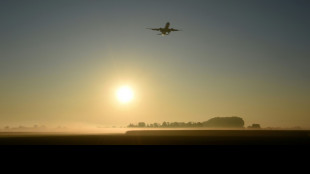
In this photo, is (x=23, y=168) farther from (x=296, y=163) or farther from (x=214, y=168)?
(x=296, y=163)

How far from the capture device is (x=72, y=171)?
2566 centimetres

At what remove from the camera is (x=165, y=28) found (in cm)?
10500

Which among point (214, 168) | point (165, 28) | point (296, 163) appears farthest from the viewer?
point (165, 28)

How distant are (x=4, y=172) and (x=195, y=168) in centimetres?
1757

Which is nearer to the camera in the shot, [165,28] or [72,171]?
[72,171]

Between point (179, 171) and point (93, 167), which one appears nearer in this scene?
point (179, 171)

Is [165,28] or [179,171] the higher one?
[165,28]

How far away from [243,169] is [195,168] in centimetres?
451

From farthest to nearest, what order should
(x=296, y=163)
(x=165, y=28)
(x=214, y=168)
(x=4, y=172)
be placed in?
(x=165, y=28) → (x=296, y=163) → (x=214, y=168) → (x=4, y=172)

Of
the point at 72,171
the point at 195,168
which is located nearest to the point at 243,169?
the point at 195,168

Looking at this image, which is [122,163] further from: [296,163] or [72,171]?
[296,163]

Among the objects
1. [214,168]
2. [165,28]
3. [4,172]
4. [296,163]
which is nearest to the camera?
[4,172]

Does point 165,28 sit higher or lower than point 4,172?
higher

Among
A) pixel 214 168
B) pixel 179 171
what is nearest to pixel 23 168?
pixel 179 171
